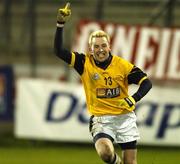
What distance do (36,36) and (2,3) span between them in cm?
94

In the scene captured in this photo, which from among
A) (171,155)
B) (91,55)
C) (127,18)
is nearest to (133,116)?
(91,55)

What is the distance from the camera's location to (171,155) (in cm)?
1433

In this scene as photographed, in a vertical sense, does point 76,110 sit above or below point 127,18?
below

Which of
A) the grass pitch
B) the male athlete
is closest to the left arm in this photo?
the male athlete

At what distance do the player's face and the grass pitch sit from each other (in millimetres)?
3820

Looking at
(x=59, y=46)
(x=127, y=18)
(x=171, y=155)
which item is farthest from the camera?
(x=127, y=18)

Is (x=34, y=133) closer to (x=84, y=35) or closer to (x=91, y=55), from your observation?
(x=84, y=35)

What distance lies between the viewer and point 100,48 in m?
9.23

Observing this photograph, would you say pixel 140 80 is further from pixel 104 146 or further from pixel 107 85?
pixel 104 146

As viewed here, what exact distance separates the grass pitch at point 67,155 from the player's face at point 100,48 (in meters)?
3.82

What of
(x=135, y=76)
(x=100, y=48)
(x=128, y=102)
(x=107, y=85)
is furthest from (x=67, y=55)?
(x=128, y=102)

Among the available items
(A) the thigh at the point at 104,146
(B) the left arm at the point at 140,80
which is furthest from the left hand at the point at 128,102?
(A) the thigh at the point at 104,146

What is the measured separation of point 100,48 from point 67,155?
5.24m

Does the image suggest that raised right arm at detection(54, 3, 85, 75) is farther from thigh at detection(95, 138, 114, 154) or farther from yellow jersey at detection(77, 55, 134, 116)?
thigh at detection(95, 138, 114, 154)
